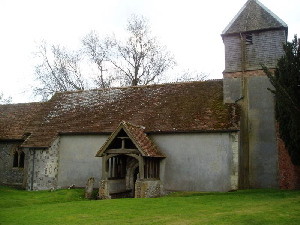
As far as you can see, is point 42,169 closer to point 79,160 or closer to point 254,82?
point 79,160

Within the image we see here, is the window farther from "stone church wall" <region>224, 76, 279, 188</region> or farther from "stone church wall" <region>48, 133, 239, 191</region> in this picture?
"stone church wall" <region>224, 76, 279, 188</region>

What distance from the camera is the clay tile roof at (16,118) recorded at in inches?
960

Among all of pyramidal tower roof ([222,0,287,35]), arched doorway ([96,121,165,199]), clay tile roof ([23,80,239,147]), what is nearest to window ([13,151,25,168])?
clay tile roof ([23,80,239,147])

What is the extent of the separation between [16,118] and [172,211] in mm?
17827

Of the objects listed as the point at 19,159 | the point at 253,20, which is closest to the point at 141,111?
the point at 253,20

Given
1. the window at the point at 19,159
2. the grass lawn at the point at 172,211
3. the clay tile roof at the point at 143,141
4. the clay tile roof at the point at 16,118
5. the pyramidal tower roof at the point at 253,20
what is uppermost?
the pyramidal tower roof at the point at 253,20

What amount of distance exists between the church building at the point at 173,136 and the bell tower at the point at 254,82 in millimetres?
55

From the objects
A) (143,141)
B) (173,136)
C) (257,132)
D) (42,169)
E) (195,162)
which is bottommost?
(42,169)

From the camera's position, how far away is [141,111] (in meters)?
22.0

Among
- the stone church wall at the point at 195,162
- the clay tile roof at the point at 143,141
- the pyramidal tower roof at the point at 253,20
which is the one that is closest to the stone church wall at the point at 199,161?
the stone church wall at the point at 195,162

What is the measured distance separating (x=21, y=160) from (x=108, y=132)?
7.50 metres

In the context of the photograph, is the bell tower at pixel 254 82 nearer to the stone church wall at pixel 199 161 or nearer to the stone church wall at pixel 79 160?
the stone church wall at pixel 199 161

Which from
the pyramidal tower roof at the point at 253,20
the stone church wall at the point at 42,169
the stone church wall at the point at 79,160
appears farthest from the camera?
the stone church wall at the point at 42,169

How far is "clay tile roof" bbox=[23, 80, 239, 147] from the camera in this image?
19.9 meters
